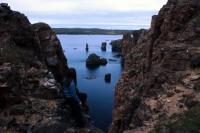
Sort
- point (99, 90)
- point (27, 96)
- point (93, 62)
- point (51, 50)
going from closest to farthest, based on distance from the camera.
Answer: point (27, 96), point (51, 50), point (99, 90), point (93, 62)

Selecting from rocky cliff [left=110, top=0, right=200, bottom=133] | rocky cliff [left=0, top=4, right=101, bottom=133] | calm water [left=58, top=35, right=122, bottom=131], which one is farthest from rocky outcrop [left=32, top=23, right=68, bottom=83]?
calm water [left=58, top=35, right=122, bottom=131]

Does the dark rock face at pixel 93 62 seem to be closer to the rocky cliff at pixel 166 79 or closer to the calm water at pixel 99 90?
the calm water at pixel 99 90

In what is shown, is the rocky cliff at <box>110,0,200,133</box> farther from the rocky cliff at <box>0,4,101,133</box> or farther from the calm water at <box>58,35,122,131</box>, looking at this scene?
the calm water at <box>58,35,122,131</box>

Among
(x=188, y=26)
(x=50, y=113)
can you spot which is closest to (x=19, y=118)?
(x=50, y=113)

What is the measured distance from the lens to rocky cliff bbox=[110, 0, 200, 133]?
995 inches

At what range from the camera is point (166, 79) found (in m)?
30.5

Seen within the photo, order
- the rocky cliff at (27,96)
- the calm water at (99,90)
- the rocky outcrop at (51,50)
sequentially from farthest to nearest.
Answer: the calm water at (99,90), the rocky outcrop at (51,50), the rocky cliff at (27,96)

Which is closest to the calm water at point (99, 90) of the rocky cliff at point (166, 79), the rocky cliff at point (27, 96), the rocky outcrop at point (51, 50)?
the rocky outcrop at point (51, 50)

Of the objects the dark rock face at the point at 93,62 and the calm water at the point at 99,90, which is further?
the dark rock face at the point at 93,62

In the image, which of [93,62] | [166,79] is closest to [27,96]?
[166,79]

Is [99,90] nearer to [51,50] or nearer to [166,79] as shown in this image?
[51,50]

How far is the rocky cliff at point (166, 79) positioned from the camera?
25266 mm

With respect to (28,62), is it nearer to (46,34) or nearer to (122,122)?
(122,122)

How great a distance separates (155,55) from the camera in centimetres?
3603
